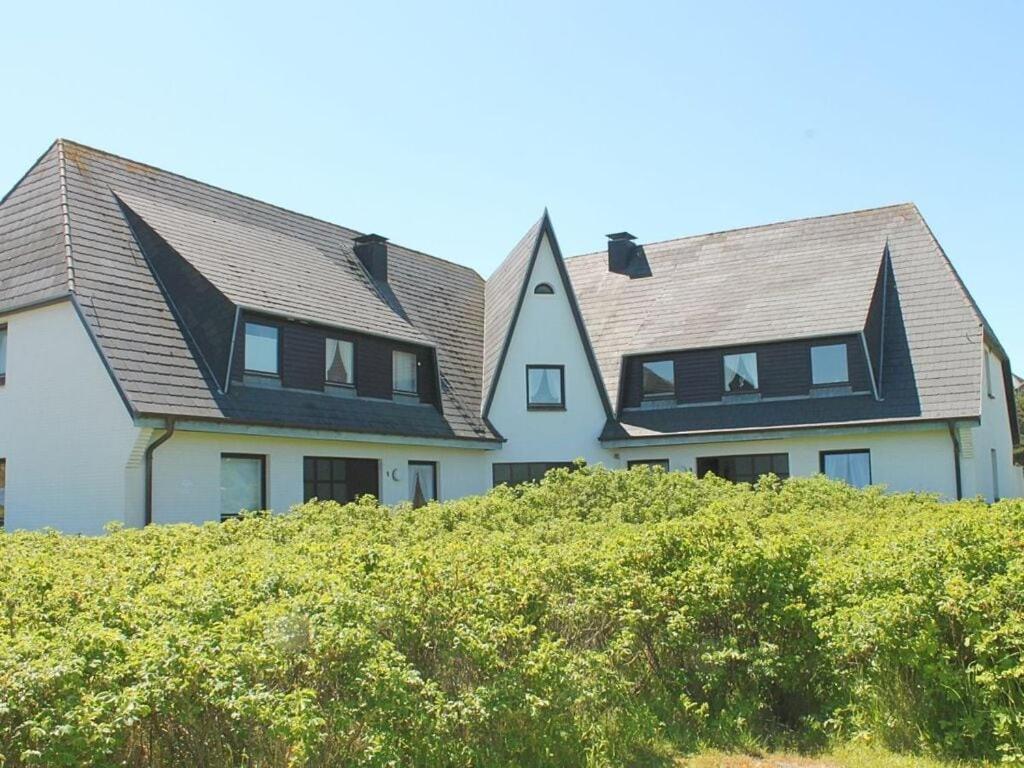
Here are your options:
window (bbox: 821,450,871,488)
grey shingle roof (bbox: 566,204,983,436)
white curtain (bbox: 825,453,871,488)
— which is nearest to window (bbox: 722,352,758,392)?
grey shingle roof (bbox: 566,204,983,436)

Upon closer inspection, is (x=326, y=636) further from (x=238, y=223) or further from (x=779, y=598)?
(x=238, y=223)

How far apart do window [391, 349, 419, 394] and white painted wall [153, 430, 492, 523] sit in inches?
60.9

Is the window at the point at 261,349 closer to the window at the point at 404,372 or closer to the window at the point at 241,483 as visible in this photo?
the window at the point at 241,483

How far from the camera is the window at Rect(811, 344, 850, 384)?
24.5 meters

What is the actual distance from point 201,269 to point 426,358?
6426 millimetres

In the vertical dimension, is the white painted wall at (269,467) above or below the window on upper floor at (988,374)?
below

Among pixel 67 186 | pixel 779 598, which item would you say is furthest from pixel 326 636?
pixel 67 186

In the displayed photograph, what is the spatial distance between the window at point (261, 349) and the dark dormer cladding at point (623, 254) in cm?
1333

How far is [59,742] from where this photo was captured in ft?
15.7

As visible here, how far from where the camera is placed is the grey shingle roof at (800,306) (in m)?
23.6

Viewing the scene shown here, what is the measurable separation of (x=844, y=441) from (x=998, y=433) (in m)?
6.58

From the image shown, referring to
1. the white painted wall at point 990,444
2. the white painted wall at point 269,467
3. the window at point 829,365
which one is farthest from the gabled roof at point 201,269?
the white painted wall at point 990,444

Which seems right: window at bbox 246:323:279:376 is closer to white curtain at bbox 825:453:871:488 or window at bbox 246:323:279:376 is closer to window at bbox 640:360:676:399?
window at bbox 640:360:676:399

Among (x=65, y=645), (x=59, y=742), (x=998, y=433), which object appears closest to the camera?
(x=59, y=742)
